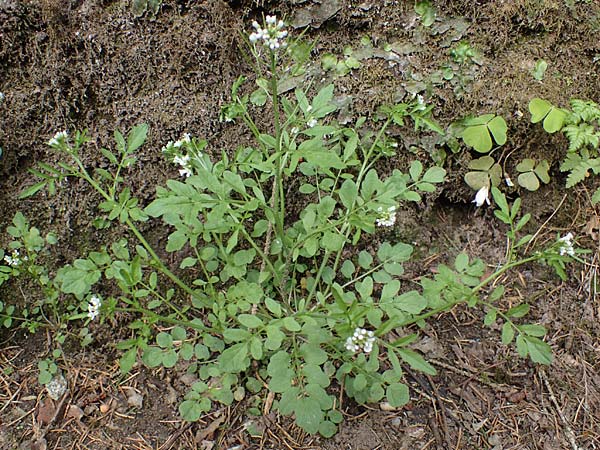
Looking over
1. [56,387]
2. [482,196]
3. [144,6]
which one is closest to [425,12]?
[482,196]

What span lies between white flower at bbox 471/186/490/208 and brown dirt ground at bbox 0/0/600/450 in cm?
8

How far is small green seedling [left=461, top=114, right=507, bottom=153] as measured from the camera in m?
2.39

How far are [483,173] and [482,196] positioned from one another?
113mm

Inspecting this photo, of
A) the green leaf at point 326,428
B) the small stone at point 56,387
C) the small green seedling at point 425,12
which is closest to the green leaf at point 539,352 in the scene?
the green leaf at point 326,428

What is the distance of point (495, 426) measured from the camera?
201cm

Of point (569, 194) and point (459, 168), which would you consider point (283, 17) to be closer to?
point (459, 168)

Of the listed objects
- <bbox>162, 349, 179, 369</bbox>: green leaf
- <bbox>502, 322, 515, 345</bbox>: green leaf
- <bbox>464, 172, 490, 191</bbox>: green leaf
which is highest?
<bbox>162, 349, 179, 369</bbox>: green leaf

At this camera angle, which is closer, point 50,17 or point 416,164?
point 416,164

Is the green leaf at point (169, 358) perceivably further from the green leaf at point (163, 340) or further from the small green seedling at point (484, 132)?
the small green seedling at point (484, 132)

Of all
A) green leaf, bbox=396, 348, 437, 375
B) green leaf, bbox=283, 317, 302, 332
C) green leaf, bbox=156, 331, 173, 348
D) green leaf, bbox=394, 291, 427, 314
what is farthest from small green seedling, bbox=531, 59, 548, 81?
green leaf, bbox=156, 331, 173, 348

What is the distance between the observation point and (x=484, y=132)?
2396 mm

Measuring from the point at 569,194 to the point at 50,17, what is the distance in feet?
8.63

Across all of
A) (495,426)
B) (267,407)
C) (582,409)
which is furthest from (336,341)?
(582,409)

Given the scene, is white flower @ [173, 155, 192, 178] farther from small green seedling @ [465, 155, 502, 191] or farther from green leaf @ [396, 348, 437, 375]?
small green seedling @ [465, 155, 502, 191]
